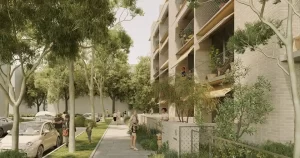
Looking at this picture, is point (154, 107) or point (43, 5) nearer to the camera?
point (43, 5)

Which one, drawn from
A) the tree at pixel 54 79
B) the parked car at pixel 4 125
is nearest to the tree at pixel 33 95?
the tree at pixel 54 79

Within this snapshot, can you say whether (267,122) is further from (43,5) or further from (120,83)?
(120,83)

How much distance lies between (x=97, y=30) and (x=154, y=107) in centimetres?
3769

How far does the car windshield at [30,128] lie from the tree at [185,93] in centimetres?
544

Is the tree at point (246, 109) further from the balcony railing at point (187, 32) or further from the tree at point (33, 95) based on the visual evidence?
the tree at point (33, 95)

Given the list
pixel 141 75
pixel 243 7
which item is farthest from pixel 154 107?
pixel 243 7

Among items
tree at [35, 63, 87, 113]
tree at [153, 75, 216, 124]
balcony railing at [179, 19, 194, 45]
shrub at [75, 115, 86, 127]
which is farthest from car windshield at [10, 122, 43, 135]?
tree at [35, 63, 87, 113]

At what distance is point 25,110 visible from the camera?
7162 cm

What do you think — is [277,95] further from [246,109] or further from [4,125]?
[4,125]

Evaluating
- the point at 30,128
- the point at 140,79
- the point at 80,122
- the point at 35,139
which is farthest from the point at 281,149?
the point at 140,79

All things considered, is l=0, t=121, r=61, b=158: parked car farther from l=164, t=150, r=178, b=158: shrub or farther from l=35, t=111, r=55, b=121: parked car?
l=35, t=111, r=55, b=121: parked car

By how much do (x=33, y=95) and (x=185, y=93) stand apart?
51.8m

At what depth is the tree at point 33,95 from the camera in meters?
65.4

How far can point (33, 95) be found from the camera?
65.3 metres
